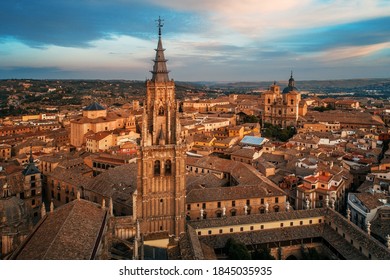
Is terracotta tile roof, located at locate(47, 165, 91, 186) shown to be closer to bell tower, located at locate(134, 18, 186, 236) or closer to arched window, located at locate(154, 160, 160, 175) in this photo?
bell tower, located at locate(134, 18, 186, 236)

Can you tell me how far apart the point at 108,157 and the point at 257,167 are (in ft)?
34.4

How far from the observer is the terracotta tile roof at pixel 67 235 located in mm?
7469

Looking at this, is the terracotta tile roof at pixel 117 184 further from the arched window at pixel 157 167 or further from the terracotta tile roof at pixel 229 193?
the arched window at pixel 157 167

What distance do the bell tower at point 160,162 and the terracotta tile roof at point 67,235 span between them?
7.58ft

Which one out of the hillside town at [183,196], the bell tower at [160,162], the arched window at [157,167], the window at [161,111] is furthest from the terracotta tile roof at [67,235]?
the window at [161,111]

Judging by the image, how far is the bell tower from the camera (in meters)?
12.9

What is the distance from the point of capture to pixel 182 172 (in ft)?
44.7

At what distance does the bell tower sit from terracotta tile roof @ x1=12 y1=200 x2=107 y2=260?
2312 millimetres

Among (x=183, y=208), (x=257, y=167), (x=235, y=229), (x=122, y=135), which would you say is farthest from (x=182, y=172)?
(x=122, y=135)

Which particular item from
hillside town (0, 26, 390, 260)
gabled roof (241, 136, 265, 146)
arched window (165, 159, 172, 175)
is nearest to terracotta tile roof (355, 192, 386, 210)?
hillside town (0, 26, 390, 260)

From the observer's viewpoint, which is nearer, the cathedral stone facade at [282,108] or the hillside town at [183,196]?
the hillside town at [183,196]

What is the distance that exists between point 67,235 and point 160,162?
17.5ft

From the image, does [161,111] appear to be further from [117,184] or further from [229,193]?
[117,184]
